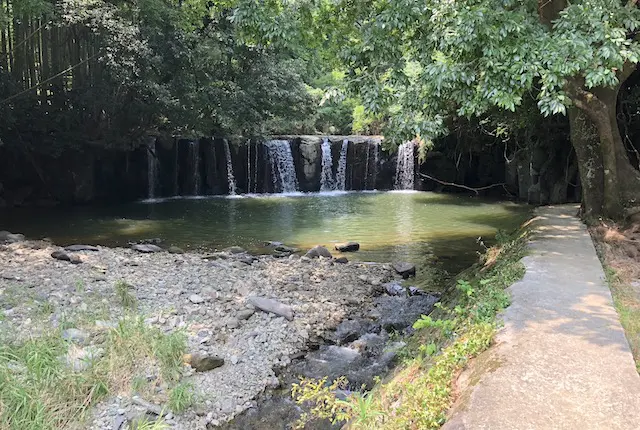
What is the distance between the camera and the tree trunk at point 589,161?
7.68 m

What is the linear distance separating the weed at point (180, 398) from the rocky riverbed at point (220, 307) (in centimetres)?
6

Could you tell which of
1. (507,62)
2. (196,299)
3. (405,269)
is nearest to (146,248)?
(196,299)

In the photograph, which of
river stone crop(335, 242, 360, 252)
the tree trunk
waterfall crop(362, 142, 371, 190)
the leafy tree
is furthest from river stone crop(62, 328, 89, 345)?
waterfall crop(362, 142, 371, 190)

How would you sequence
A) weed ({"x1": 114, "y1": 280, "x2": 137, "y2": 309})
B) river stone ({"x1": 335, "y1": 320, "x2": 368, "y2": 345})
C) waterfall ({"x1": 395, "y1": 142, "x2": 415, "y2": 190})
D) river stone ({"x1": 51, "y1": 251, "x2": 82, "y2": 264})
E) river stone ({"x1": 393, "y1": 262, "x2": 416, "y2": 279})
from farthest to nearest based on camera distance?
waterfall ({"x1": 395, "y1": 142, "x2": 415, "y2": 190})
river stone ({"x1": 393, "y1": 262, "x2": 416, "y2": 279})
river stone ({"x1": 51, "y1": 251, "x2": 82, "y2": 264})
weed ({"x1": 114, "y1": 280, "x2": 137, "y2": 309})
river stone ({"x1": 335, "y1": 320, "x2": 368, "y2": 345})

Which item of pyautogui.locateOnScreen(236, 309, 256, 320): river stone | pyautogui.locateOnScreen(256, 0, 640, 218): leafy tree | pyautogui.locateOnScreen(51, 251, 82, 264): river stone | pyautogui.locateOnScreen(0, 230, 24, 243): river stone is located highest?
pyautogui.locateOnScreen(256, 0, 640, 218): leafy tree

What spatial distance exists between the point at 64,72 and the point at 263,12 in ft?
31.5

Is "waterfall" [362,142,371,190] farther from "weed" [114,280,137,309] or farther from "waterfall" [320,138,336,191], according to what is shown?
"weed" [114,280,137,309]

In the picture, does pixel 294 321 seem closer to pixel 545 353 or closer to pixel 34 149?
pixel 545 353

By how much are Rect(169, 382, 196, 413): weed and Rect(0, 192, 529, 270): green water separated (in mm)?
6062

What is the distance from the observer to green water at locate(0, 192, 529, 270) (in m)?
11.3

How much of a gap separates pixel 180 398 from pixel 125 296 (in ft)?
7.90

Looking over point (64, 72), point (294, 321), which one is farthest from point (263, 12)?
point (64, 72)

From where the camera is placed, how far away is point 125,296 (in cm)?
633

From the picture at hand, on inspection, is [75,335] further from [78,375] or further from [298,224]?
[298,224]
